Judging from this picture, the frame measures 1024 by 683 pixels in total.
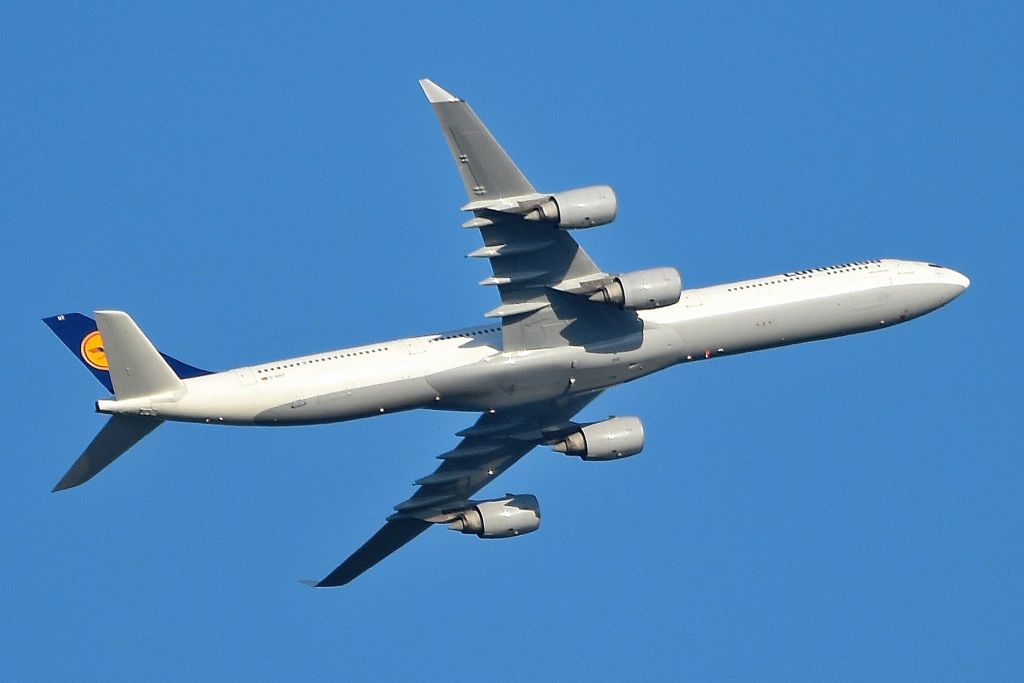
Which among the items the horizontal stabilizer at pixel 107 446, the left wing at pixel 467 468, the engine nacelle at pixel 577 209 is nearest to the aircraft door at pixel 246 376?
the horizontal stabilizer at pixel 107 446

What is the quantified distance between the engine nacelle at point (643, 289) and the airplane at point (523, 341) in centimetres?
6

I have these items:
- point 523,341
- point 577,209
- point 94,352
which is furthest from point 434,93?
point 94,352

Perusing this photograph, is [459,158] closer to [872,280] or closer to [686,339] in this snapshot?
[686,339]

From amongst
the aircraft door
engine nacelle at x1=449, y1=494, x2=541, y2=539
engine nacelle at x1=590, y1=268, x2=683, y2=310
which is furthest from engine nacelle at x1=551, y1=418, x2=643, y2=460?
the aircraft door

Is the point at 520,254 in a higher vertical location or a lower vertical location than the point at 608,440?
higher

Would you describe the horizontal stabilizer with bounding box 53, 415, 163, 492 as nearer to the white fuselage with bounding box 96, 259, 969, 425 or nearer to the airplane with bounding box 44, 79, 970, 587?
the airplane with bounding box 44, 79, 970, 587

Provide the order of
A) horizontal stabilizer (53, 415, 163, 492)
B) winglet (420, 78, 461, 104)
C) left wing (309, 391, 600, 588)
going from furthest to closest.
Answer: left wing (309, 391, 600, 588)
horizontal stabilizer (53, 415, 163, 492)
winglet (420, 78, 461, 104)

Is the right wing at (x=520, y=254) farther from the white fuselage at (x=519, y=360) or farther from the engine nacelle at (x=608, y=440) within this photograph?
the engine nacelle at (x=608, y=440)

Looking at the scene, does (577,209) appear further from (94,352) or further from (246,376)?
(94,352)

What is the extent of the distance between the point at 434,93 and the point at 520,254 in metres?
7.79

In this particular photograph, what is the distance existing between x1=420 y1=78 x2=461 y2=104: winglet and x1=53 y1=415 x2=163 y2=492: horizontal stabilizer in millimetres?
16701

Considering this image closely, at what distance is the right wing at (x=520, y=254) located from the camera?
6662cm

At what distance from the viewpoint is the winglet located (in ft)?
216

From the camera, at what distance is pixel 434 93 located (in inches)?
2596
